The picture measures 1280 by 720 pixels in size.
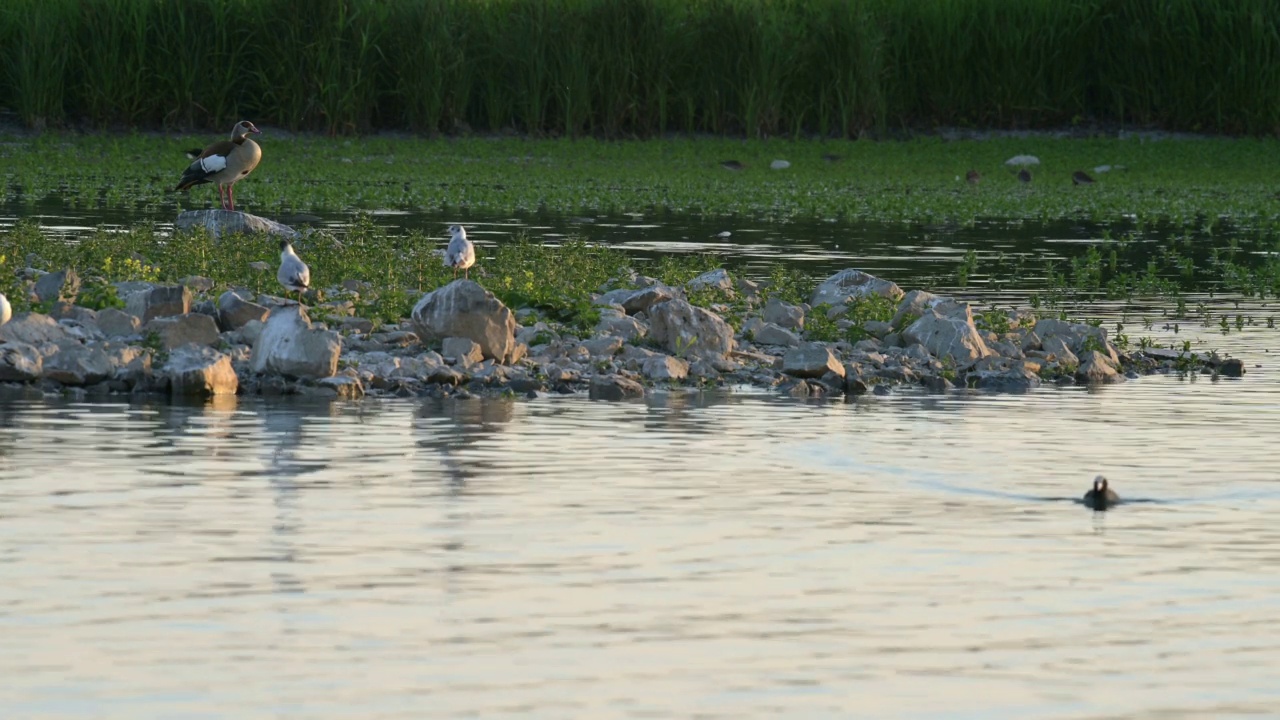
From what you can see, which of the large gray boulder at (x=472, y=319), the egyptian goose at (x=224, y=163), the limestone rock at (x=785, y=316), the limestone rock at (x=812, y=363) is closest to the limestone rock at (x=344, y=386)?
the large gray boulder at (x=472, y=319)

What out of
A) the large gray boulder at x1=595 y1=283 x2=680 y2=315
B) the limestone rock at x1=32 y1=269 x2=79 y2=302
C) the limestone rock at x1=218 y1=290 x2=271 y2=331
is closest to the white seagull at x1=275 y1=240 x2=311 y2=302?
the limestone rock at x1=218 y1=290 x2=271 y2=331

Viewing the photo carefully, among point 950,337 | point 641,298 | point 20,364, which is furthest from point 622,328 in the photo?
point 20,364

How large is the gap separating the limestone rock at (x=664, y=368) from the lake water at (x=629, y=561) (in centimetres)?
115

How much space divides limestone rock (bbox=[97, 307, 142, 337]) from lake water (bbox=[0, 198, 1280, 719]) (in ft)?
5.24

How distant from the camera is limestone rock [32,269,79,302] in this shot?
1667cm

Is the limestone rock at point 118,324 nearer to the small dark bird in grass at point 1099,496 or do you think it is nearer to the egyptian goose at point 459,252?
the egyptian goose at point 459,252

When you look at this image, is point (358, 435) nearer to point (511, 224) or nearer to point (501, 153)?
point (511, 224)

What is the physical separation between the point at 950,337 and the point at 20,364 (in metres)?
6.37

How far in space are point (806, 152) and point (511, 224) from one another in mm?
11063

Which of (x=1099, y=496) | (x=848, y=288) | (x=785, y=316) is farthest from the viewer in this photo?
(x=848, y=288)

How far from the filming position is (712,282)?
19.2 meters

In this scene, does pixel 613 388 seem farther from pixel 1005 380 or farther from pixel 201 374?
pixel 1005 380

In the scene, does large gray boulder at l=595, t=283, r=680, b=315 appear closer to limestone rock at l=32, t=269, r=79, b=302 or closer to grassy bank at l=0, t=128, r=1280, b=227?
limestone rock at l=32, t=269, r=79, b=302

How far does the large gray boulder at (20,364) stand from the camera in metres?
14.9
